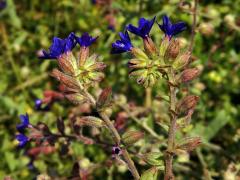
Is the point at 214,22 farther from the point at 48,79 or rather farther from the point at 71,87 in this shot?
the point at 71,87

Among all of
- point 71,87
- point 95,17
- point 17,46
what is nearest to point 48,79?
point 17,46

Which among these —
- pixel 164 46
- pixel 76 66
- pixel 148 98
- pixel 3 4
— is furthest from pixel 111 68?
pixel 164 46

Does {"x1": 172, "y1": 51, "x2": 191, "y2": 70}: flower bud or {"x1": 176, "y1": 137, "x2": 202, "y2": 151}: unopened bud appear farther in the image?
{"x1": 176, "y1": 137, "x2": 202, "y2": 151}: unopened bud

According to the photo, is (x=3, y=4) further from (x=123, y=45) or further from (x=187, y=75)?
(x=187, y=75)

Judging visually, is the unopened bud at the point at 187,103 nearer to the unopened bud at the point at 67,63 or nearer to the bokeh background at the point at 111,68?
the unopened bud at the point at 67,63

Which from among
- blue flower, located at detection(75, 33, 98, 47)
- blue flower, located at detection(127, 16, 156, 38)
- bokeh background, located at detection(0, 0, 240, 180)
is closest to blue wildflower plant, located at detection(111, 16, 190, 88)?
blue flower, located at detection(127, 16, 156, 38)

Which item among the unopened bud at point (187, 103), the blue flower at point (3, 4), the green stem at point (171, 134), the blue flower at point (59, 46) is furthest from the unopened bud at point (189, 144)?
the blue flower at point (3, 4)

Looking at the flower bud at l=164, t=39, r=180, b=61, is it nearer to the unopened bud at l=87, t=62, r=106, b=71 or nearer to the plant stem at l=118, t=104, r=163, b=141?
the unopened bud at l=87, t=62, r=106, b=71
